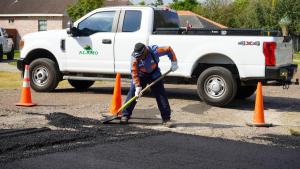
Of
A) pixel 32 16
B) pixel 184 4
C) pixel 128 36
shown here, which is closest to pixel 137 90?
pixel 128 36

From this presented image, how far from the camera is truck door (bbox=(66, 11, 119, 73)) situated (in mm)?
12938

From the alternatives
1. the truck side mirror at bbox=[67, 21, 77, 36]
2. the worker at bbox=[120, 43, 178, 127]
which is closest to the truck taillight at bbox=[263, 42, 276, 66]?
the worker at bbox=[120, 43, 178, 127]

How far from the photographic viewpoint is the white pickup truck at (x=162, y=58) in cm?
1137

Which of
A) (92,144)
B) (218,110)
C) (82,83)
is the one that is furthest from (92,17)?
(92,144)

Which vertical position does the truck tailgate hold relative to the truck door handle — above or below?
below

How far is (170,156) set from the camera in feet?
22.6

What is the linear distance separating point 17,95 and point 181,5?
7583 cm

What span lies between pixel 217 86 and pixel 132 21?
106 inches

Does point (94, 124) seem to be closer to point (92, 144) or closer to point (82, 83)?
point (92, 144)

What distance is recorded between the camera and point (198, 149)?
733 centimetres

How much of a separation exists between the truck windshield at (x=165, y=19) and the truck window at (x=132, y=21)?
15.5 inches

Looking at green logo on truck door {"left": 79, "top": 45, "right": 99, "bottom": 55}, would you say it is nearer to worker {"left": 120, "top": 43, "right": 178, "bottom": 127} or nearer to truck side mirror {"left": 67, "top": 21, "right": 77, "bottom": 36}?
truck side mirror {"left": 67, "top": 21, "right": 77, "bottom": 36}

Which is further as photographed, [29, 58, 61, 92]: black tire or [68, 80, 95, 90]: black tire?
[68, 80, 95, 90]: black tire

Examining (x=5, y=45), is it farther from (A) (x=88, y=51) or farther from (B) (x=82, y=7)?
(B) (x=82, y=7)
